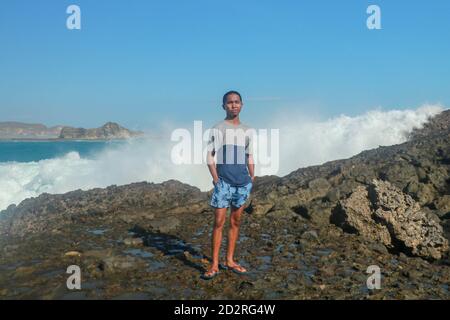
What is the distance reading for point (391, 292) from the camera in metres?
5.23

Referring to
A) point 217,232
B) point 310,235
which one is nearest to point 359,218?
point 310,235

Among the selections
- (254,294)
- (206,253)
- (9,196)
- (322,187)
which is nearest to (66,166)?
(9,196)

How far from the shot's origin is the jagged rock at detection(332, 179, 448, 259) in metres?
7.14

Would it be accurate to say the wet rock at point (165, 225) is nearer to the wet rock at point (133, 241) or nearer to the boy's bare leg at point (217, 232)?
the wet rock at point (133, 241)

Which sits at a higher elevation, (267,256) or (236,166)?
(236,166)

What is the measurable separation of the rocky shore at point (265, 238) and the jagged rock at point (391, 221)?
2 cm

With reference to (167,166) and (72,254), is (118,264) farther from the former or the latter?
(167,166)

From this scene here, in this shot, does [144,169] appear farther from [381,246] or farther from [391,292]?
[391,292]

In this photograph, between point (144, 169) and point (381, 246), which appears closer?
point (381, 246)

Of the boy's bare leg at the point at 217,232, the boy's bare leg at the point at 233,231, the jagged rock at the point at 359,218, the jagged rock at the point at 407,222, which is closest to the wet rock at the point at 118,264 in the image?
the boy's bare leg at the point at 217,232

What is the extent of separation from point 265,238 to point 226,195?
2.66 metres

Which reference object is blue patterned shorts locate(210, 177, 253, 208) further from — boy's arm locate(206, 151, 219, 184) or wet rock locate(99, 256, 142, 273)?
wet rock locate(99, 256, 142, 273)

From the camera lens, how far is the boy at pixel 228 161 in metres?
5.33
